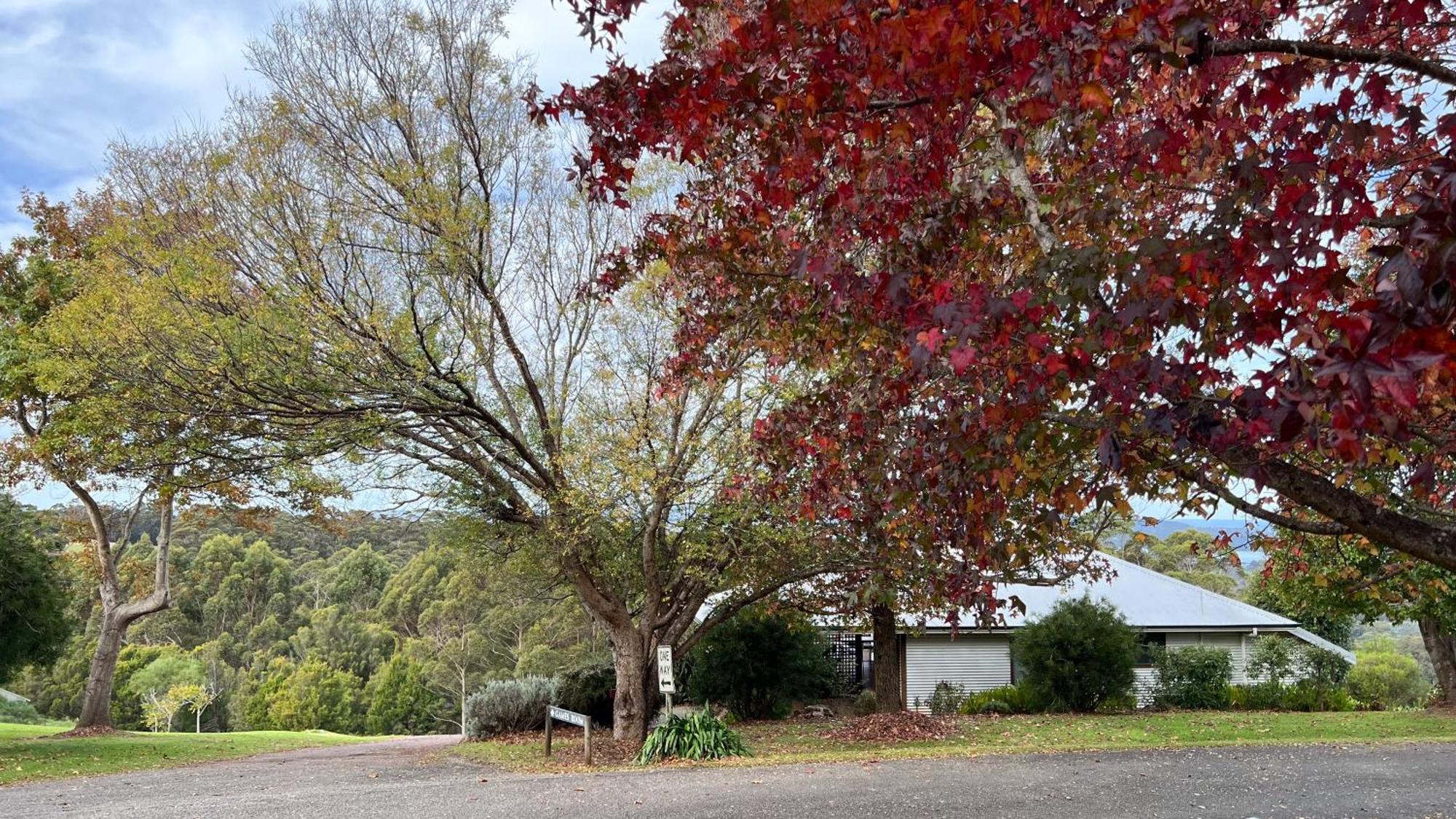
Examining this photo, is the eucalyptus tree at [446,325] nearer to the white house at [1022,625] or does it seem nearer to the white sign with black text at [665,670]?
the white sign with black text at [665,670]

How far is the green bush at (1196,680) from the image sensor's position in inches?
799

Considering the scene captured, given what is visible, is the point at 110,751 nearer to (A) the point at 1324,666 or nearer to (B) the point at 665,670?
(B) the point at 665,670

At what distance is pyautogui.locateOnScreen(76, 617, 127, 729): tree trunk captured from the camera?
1948cm

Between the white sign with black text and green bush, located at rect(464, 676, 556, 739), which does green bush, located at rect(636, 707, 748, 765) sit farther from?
green bush, located at rect(464, 676, 556, 739)

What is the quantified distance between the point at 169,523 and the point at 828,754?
16136 mm

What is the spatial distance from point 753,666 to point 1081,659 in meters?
6.91

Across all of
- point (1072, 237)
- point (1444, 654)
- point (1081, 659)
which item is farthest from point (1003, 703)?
point (1072, 237)

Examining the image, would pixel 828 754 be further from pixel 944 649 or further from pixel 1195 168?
pixel 944 649

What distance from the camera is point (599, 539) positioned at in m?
13.8

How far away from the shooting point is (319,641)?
48906mm

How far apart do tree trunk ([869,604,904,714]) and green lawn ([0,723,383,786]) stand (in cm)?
1200

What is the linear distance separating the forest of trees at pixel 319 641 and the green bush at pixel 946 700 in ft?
40.0

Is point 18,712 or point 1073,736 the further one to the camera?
point 18,712

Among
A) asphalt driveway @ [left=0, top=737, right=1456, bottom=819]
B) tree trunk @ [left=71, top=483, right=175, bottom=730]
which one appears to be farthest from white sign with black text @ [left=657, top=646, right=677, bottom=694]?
tree trunk @ [left=71, top=483, right=175, bottom=730]
